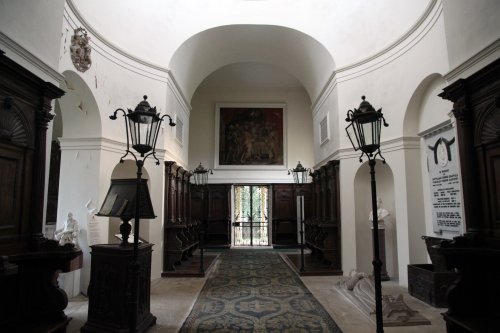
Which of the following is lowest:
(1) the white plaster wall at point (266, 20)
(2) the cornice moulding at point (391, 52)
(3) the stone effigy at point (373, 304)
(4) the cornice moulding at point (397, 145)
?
(3) the stone effigy at point (373, 304)

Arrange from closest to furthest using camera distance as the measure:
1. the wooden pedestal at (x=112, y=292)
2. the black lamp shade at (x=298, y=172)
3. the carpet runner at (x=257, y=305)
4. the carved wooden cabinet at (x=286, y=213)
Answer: the wooden pedestal at (x=112, y=292) < the carpet runner at (x=257, y=305) < the black lamp shade at (x=298, y=172) < the carved wooden cabinet at (x=286, y=213)

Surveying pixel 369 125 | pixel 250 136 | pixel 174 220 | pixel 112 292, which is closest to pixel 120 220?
pixel 174 220

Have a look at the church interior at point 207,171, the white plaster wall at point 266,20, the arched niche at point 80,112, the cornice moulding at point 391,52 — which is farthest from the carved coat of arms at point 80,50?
the cornice moulding at point 391,52

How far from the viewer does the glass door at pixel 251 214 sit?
51.5 feet

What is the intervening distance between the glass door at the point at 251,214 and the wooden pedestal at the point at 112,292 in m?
11.1

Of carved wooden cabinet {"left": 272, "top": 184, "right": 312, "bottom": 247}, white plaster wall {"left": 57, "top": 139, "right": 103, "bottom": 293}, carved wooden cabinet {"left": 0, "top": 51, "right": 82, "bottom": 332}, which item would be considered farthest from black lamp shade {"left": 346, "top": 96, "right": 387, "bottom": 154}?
carved wooden cabinet {"left": 272, "top": 184, "right": 312, "bottom": 247}

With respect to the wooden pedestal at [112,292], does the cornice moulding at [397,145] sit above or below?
above

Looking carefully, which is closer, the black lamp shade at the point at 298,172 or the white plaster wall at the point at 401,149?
the white plaster wall at the point at 401,149

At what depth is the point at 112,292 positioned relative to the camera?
4.39 metres

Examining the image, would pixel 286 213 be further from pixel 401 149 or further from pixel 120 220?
pixel 120 220

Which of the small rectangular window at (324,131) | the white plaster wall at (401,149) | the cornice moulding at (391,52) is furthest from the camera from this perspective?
the small rectangular window at (324,131)

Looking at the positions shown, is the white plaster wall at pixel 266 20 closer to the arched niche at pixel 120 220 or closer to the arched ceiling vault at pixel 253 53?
the arched ceiling vault at pixel 253 53

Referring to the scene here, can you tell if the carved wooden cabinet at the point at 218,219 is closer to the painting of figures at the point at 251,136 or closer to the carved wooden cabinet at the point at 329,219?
the painting of figures at the point at 251,136

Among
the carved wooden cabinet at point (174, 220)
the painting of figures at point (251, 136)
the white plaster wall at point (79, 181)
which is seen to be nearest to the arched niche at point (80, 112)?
the white plaster wall at point (79, 181)
